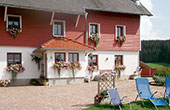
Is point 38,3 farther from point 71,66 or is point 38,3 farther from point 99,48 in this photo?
point 99,48

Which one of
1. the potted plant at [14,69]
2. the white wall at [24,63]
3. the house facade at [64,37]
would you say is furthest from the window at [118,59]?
the potted plant at [14,69]

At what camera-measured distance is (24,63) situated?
14633 mm

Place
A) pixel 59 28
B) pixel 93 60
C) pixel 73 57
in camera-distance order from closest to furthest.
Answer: pixel 73 57 → pixel 59 28 → pixel 93 60

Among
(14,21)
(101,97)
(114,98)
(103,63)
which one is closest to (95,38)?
(103,63)

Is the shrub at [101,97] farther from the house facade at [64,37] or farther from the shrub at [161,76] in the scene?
the shrub at [161,76]

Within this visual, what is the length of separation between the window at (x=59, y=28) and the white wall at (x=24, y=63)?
2180 mm

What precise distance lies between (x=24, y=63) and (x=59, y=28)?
12.1 feet

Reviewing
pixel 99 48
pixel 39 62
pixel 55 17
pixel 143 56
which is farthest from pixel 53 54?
pixel 143 56

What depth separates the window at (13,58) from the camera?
14.3m

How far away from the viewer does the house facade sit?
46.5ft

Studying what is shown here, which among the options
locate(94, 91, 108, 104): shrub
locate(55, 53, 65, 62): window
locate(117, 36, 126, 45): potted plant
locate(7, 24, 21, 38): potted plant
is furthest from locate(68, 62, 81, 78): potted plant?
locate(94, 91, 108, 104): shrub

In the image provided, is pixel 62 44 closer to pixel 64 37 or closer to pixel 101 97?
pixel 64 37

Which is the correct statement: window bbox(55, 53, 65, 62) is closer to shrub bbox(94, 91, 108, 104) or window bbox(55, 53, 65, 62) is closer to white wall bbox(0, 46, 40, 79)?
white wall bbox(0, 46, 40, 79)

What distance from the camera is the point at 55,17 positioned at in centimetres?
1573
